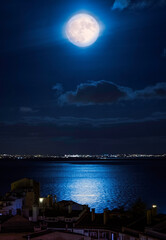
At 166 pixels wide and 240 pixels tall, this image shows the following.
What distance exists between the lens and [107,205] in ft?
285

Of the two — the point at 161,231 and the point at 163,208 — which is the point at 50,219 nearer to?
the point at 161,231

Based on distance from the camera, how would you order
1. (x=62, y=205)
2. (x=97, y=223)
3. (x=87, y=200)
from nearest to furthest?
(x=97, y=223) → (x=62, y=205) → (x=87, y=200)

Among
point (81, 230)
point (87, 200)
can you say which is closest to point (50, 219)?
point (81, 230)

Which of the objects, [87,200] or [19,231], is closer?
[19,231]

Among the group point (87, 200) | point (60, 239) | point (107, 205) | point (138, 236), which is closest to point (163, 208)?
point (107, 205)

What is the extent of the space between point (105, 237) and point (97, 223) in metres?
3.03

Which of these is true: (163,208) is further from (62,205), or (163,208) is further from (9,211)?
(9,211)

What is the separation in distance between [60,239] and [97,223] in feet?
39.0

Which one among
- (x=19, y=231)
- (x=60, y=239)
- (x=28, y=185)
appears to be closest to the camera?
(x=60, y=239)

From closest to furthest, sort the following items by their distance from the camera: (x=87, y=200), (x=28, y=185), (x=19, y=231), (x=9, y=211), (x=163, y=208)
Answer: (x=19, y=231) < (x=9, y=211) < (x=28, y=185) < (x=163, y=208) < (x=87, y=200)

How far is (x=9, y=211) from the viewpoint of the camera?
4381cm

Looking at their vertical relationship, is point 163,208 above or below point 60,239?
below

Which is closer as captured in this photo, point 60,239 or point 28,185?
point 60,239

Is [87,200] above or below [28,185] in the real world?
below
